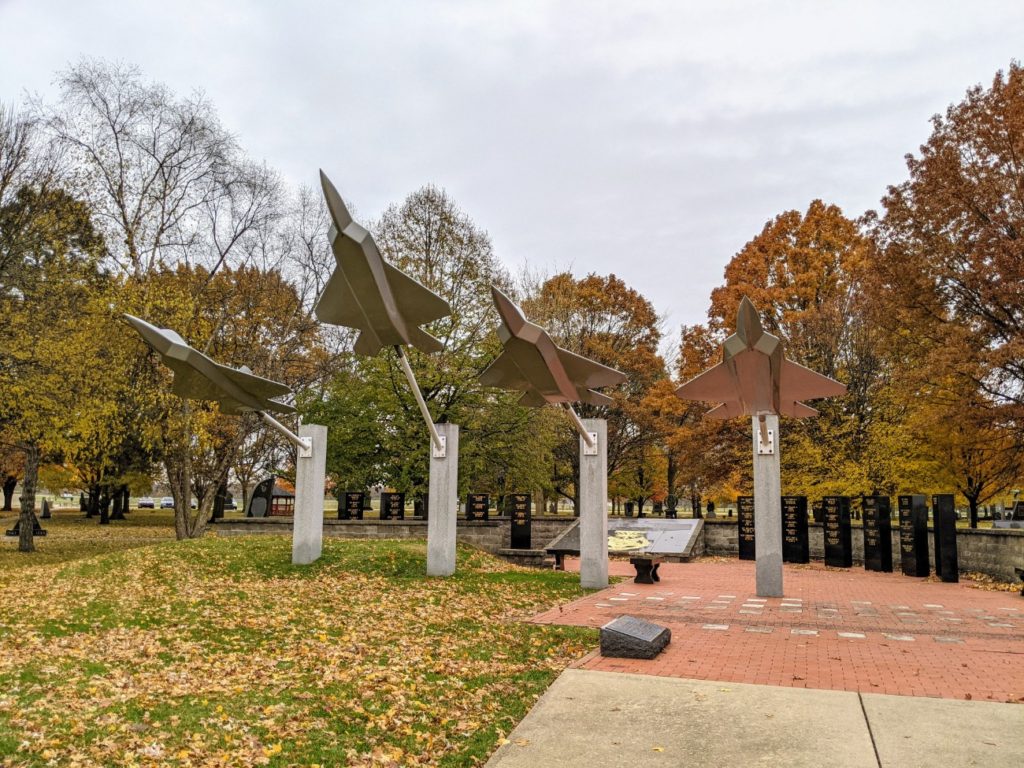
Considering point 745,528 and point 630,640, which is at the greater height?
point 745,528

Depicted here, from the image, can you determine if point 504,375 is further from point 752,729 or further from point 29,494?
point 29,494

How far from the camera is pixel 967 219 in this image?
17.3 m

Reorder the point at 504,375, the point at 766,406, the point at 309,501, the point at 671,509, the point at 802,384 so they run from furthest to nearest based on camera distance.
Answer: the point at 671,509 → the point at 309,501 → the point at 802,384 → the point at 766,406 → the point at 504,375

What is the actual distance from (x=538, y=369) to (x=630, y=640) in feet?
17.0

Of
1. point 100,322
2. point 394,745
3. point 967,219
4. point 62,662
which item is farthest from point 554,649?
point 100,322

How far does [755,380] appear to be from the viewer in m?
12.3

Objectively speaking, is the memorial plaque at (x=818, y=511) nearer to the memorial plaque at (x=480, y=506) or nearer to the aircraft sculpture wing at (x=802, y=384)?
the memorial plaque at (x=480, y=506)

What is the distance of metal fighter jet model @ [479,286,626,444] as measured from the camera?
11039mm

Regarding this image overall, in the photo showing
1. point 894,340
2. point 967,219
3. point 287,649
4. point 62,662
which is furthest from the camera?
point 894,340

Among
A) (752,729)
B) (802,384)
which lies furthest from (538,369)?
(752,729)

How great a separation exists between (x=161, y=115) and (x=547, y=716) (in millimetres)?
22028

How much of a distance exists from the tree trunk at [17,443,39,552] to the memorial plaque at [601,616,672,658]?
18.8 meters

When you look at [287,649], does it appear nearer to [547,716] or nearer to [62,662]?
[62,662]

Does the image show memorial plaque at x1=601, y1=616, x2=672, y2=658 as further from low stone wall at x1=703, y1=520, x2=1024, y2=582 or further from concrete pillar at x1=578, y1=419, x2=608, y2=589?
low stone wall at x1=703, y1=520, x2=1024, y2=582
